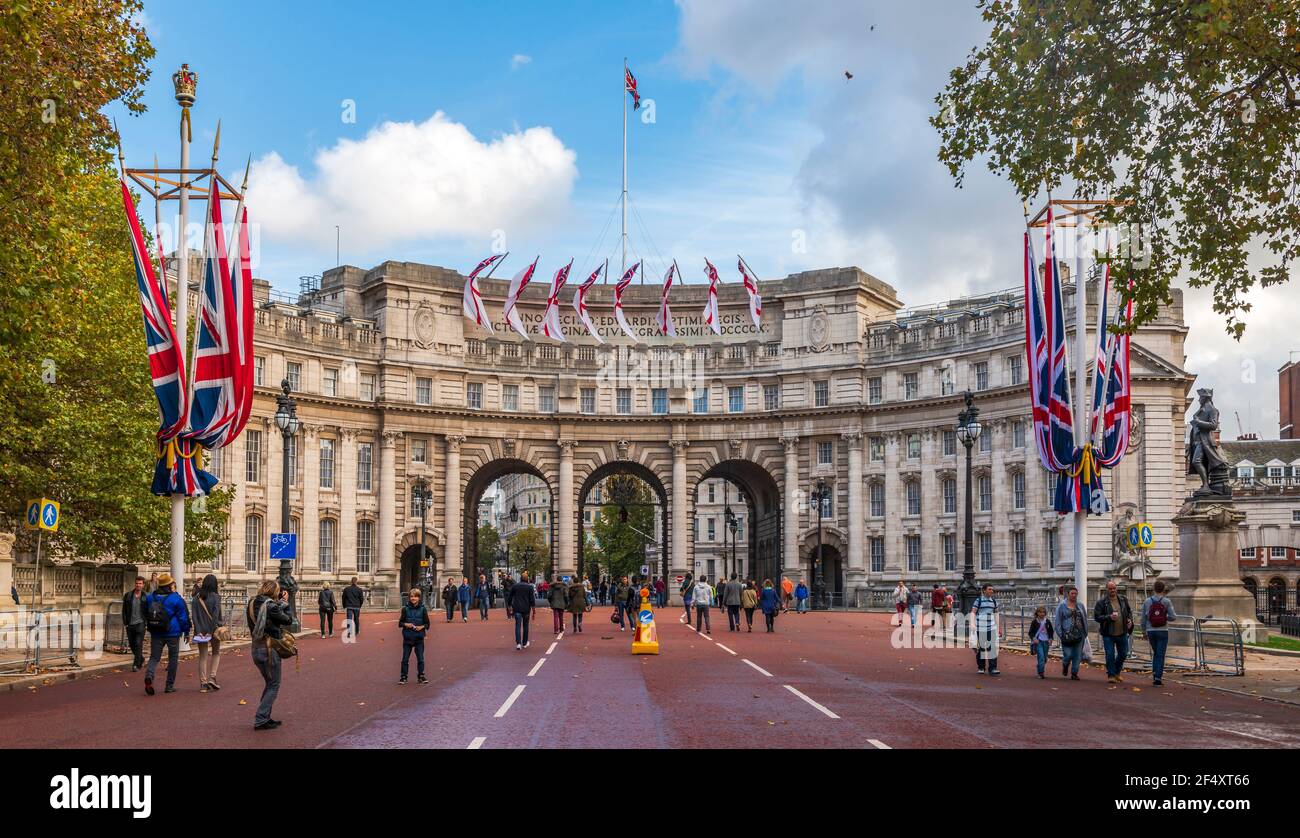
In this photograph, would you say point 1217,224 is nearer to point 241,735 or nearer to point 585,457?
point 241,735

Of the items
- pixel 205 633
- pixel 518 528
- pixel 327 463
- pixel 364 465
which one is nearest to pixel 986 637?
pixel 205 633

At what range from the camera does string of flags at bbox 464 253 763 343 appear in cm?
7025

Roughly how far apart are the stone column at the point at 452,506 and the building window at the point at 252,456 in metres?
11.3

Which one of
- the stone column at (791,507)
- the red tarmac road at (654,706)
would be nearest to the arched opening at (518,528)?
the stone column at (791,507)

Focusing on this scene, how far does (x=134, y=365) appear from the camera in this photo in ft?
125

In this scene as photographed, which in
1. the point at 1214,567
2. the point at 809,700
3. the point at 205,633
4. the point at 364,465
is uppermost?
the point at 364,465

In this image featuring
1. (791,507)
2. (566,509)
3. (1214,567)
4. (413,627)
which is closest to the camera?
(413,627)

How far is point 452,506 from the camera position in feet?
241

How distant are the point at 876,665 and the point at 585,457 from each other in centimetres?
4935

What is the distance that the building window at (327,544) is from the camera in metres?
68.9

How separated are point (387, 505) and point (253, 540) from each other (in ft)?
26.7

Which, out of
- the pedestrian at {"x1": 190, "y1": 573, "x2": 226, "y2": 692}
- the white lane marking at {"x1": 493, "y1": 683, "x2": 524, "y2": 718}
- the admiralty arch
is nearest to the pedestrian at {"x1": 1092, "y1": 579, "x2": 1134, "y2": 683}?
the white lane marking at {"x1": 493, "y1": 683, "x2": 524, "y2": 718}

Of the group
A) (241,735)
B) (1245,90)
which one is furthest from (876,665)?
(241,735)

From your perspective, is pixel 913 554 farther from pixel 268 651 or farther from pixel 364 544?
pixel 268 651
